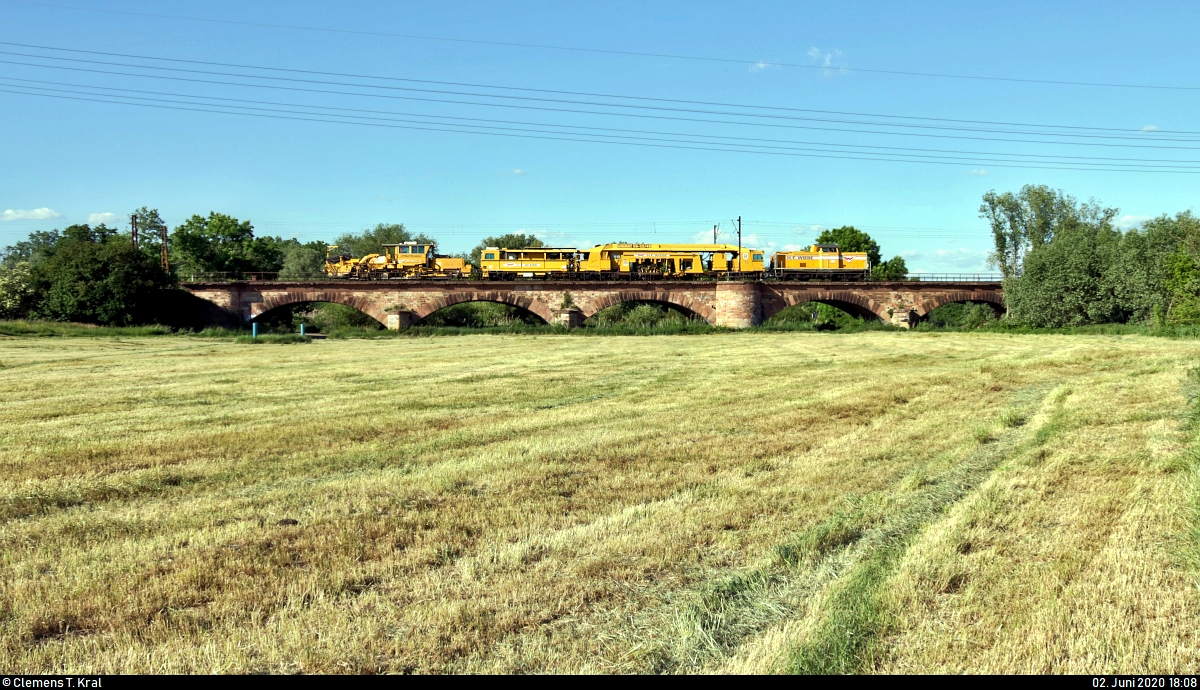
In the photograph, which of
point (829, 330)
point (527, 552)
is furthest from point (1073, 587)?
point (829, 330)

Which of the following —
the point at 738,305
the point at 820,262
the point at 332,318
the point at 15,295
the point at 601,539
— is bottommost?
the point at 601,539

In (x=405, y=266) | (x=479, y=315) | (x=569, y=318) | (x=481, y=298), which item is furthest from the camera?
(x=479, y=315)

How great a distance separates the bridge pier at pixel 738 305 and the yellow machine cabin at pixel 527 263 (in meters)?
12.7

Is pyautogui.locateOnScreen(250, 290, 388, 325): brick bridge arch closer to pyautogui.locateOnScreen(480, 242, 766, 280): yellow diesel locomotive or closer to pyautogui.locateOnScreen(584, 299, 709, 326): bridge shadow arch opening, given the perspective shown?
pyautogui.locateOnScreen(480, 242, 766, 280): yellow diesel locomotive

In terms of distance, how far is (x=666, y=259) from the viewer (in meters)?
68.2

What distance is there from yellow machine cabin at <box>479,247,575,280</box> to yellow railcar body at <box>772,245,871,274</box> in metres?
17.4

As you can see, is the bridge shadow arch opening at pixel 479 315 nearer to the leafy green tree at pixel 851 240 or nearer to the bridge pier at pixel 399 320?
the bridge pier at pixel 399 320

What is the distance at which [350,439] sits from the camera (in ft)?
34.0

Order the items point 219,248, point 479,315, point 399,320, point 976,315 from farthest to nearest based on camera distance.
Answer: point 219,248 < point 479,315 < point 976,315 < point 399,320

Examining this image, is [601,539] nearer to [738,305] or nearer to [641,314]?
[738,305]

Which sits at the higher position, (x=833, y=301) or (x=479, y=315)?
(x=833, y=301)

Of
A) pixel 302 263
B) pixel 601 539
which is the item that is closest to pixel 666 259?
pixel 302 263

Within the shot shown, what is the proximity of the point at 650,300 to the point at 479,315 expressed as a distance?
17.5 metres

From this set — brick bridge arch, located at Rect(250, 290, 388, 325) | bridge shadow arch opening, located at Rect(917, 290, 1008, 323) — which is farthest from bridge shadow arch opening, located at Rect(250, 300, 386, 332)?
bridge shadow arch opening, located at Rect(917, 290, 1008, 323)
